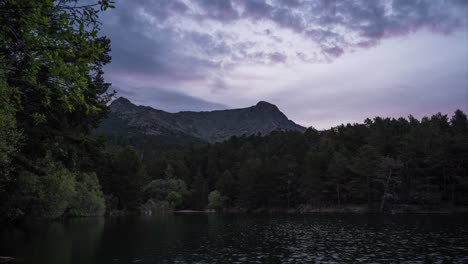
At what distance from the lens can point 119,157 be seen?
142 meters

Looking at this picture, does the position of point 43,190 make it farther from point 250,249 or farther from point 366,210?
point 366,210

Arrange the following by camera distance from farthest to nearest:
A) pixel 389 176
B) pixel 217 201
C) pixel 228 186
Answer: pixel 228 186
pixel 217 201
pixel 389 176

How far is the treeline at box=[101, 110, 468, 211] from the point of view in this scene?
3947 inches

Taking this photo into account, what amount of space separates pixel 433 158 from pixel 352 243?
67899 millimetres

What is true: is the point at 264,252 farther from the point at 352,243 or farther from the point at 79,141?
the point at 79,141

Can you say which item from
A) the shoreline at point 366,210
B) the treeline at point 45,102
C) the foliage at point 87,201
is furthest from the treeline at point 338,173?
the treeline at point 45,102

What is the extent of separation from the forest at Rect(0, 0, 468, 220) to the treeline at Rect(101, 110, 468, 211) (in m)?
0.39

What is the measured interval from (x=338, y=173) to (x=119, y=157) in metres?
77.1

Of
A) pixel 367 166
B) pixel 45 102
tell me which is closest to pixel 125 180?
pixel 367 166

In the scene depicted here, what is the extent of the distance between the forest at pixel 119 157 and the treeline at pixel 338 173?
0.39 meters

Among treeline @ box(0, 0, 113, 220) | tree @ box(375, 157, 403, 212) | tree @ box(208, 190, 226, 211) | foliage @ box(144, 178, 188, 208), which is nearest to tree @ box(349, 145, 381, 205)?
tree @ box(375, 157, 403, 212)

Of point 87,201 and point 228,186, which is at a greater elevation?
point 228,186

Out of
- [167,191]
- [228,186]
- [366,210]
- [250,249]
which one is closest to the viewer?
[250,249]

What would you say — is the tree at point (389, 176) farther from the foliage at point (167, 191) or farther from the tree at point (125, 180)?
the foliage at point (167, 191)
